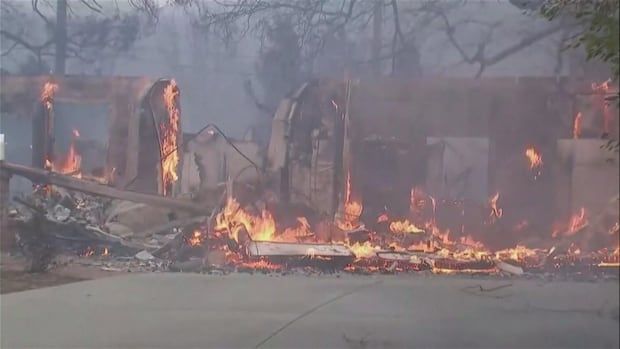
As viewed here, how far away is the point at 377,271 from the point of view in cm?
645

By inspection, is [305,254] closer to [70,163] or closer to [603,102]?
[70,163]

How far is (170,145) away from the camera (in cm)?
659

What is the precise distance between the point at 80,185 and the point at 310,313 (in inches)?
90.4

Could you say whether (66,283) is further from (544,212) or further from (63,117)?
(544,212)

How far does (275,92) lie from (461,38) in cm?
162

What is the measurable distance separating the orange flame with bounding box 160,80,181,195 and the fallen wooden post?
12 centimetres

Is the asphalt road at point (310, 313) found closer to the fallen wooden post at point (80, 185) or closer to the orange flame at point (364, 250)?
the orange flame at point (364, 250)

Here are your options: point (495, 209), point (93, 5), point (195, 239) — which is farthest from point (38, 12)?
point (495, 209)

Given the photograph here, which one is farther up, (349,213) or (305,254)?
(349,213)

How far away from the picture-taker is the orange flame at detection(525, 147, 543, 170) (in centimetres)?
635

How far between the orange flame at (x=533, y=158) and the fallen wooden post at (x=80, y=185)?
305 cm

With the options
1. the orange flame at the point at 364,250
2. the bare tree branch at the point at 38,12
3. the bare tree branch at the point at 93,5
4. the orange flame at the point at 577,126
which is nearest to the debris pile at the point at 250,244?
the orange flame at the point at 364,250

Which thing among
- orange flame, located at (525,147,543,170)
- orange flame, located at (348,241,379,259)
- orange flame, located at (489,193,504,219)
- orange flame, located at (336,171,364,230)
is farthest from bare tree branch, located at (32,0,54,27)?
orange flame, located at (525,147,543,170)

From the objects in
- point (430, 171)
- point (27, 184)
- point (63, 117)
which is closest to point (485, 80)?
point (430, 171)
